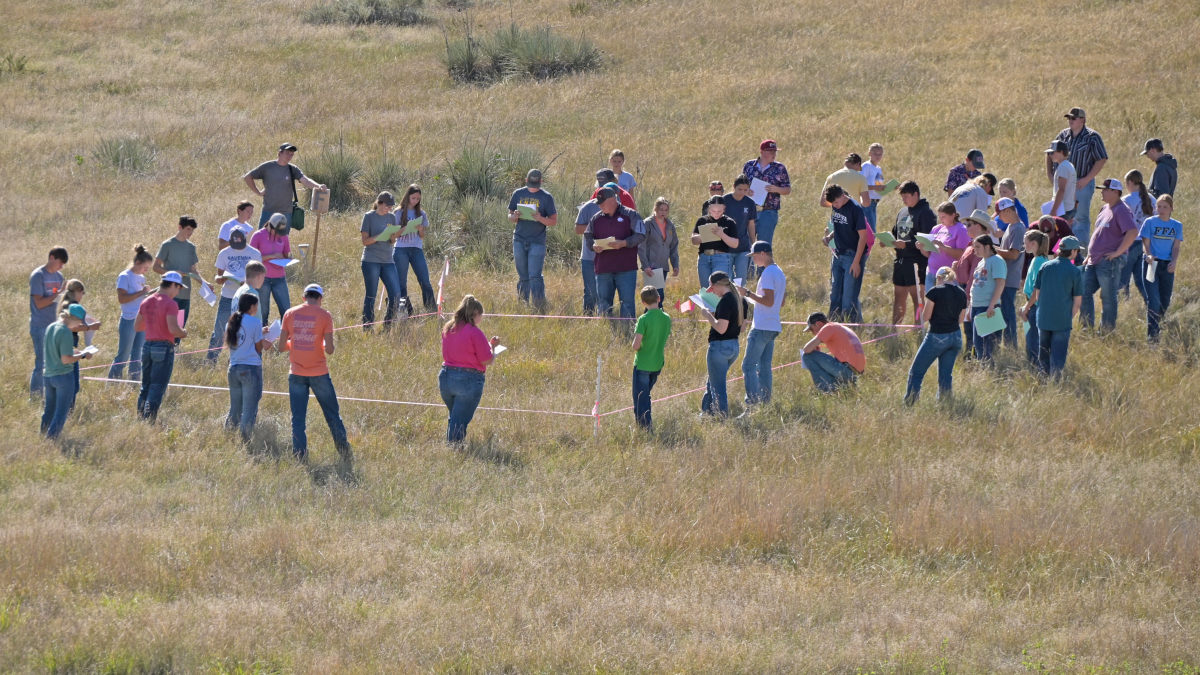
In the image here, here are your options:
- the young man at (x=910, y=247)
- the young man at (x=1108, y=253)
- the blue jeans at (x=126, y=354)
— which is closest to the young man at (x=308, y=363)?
the blue jeans at (x=126, y=354)

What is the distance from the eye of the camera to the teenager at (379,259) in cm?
1304

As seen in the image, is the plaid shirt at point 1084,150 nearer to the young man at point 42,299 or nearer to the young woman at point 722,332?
the young woman at point 722,332

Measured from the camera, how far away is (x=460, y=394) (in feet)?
31.4

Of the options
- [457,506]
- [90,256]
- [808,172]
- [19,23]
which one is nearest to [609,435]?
[457,506]

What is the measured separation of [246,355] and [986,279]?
7.04 m

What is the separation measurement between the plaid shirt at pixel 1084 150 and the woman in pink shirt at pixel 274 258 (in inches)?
383

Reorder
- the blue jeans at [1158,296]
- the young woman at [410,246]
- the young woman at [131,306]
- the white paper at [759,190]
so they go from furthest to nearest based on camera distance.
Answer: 1. the white paper at [759,190]
2. the young woman at [410,246]
3. the blue jeans at [1158,296]
4. the young woman at [131,306]

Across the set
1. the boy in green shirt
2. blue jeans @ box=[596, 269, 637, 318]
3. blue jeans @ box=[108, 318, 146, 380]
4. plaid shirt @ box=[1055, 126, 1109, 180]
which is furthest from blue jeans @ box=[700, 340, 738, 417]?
plaid shirt @ box=[1055, 126, 1109, 180]

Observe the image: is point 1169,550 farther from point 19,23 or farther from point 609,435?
point 19,23

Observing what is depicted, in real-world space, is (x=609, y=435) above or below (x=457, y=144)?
below

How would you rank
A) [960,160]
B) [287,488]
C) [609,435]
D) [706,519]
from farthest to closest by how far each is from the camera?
[960,160] < [609,435] < [287,488] < [706,519]

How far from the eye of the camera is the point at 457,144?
24125mm

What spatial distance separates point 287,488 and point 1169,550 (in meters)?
6.38

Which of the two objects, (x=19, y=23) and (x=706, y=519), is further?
(x=19, y=23)
